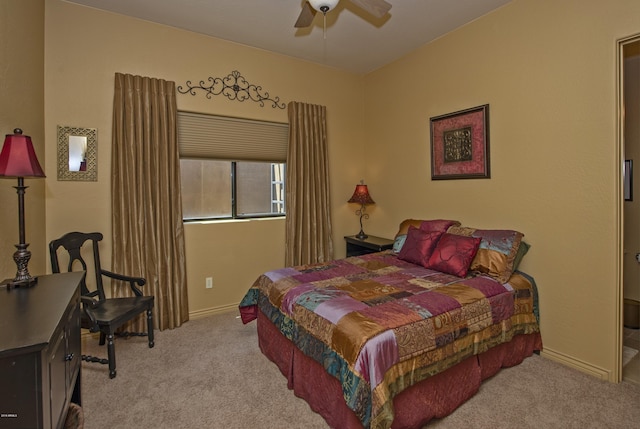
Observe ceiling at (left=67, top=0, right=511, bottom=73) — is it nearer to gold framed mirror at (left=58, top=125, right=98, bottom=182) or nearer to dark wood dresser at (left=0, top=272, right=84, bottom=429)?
gold framed mirror at (left=58, top=125, right=98, bottom=182)

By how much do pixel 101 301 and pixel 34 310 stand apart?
174 cm

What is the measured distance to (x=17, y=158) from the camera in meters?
1.67

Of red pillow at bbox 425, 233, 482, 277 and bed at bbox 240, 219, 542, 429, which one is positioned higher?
red pillow at bbox 425, 233, 482, 277

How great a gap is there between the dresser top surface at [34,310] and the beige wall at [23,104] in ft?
1.72

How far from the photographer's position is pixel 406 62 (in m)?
3.83

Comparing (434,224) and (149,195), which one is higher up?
(149,195)

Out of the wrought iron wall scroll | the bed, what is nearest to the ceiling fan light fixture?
the wrought iron wall scroll

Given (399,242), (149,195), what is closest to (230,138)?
(149,195)

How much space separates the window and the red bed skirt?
1811 millimetres

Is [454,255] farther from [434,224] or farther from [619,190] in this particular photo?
[619,190]

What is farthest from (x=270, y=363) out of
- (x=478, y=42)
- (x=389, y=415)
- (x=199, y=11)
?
(x=478, y=42)

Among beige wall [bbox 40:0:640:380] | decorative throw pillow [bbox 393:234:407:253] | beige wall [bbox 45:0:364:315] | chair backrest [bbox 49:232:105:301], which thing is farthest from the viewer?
decorative throw pillow [bbox 393:234:407:253]

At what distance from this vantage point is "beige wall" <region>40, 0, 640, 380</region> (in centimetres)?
230

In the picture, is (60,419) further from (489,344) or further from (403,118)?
(403,118)
